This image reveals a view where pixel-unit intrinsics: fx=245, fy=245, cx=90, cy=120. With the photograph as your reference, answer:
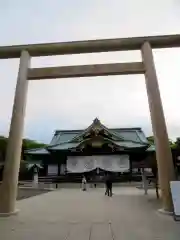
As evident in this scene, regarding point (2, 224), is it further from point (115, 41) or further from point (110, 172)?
point (110, 172)

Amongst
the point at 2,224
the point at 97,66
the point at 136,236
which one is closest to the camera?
the point at 136,236

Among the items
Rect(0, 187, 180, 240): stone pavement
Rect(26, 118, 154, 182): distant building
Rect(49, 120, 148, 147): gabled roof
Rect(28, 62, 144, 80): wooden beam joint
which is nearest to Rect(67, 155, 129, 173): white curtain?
Rect(26, 118, 154, 182): distant building

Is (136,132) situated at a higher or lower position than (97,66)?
higher

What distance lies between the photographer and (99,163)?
2439cm

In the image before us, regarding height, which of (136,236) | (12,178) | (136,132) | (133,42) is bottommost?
(136,236)

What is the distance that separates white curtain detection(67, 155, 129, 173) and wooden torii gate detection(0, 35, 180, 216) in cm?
1663

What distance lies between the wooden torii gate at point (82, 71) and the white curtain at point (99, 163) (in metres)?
16.6

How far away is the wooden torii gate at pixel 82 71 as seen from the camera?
7621 millimetres

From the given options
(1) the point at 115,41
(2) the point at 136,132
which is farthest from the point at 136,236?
(2) the point at 136,132

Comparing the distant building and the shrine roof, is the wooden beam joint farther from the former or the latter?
the shrine roof

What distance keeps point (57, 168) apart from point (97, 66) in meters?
18.9

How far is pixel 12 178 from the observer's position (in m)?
7.46

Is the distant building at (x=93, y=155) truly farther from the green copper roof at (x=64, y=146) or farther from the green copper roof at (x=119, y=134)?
the green copper roof at (x=119, y=134)

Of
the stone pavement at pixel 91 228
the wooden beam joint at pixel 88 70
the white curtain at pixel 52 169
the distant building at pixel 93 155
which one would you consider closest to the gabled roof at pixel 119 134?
the distant building at pixel 93 155
